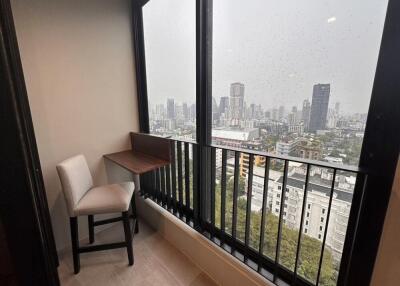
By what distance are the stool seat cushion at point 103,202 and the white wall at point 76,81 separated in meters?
0.42

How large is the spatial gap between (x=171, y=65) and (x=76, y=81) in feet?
2.93

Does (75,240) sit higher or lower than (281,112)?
lower

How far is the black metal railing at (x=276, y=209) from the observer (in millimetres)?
1004

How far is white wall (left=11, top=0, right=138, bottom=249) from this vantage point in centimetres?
157

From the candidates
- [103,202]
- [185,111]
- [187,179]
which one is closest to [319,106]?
[185,111]

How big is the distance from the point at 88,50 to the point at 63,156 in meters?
1.03

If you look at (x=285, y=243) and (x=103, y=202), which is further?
(x=103, y=202)

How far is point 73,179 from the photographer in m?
1.54

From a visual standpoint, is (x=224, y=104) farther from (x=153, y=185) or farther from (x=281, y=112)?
(x=153, y=185)

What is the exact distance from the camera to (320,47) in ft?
3.13

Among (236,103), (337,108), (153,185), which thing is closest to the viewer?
(337,108)

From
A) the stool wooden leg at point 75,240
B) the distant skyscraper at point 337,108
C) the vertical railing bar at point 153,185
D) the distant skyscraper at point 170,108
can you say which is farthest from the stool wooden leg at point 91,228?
the distant skyscraper at point 337,108

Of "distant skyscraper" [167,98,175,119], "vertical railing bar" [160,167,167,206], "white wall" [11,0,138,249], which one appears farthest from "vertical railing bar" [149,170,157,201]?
"distant skyscraper" [167,98,175,119]

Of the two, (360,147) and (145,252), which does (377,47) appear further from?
(145,252)
